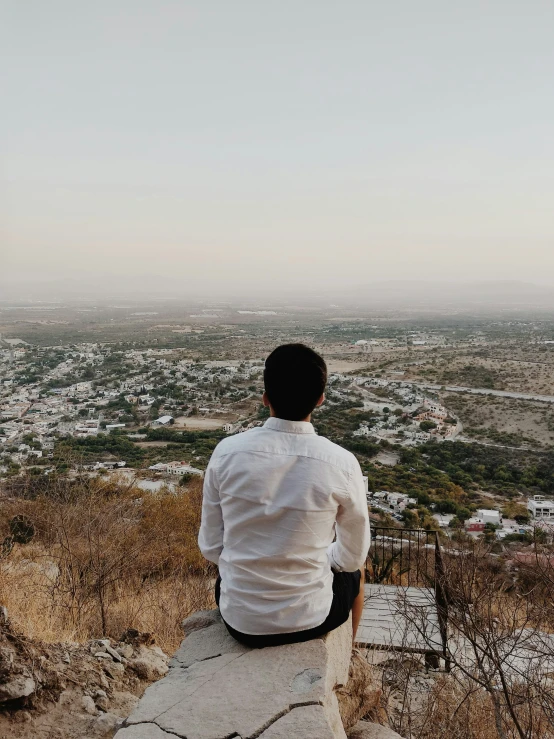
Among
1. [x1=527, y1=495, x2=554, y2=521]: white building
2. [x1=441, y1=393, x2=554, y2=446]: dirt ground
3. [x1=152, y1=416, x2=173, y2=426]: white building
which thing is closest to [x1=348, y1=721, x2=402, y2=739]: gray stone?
[x1=527, y1=495, x2=554, y2=521]: white building

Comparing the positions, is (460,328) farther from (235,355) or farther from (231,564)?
(231,564)

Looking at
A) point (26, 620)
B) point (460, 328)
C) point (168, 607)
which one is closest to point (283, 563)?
point (26, 620)

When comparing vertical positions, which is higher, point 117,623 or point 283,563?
point 283,563

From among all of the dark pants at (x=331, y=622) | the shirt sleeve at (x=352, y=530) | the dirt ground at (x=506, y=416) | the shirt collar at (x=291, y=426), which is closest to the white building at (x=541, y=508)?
the dirt ground at (x=506, y=416)

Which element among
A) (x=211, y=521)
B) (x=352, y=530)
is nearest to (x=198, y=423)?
(x=211, y=521)

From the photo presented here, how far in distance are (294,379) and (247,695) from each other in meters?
1.07

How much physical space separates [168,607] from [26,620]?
3.88 feet

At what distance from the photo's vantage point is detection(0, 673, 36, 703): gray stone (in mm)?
2211

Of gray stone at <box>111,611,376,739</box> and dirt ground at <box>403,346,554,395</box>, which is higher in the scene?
gray stone at <box>111,611,376,739</box>

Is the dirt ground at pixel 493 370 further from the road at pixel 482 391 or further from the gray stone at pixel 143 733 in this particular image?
the gray stone at pixel 143 733

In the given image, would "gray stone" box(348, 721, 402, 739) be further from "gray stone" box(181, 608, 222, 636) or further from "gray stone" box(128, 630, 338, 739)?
"gray stone" box(181, 608, 222, 636)

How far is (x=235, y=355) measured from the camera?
40.0 metres

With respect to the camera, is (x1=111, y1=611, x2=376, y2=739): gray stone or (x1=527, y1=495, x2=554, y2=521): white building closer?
(x1=111, y1=611, x2=376, y2=739): gray stone

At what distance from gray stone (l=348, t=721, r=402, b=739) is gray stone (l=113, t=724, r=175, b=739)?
1019mm
